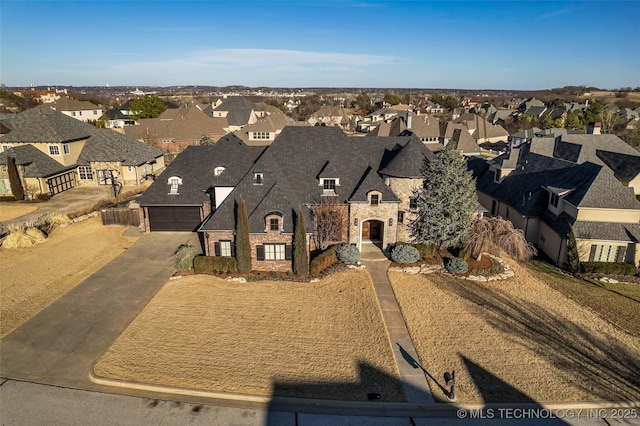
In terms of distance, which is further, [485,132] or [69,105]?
[69,105]

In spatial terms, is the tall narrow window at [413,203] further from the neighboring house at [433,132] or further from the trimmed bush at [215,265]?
the neighboring house at [433,132]

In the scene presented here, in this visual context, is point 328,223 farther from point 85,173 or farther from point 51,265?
point 85,173

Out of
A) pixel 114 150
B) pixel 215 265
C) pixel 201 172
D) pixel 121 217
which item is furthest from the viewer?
pixel 114 150

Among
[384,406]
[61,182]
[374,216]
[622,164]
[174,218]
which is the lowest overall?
[384,406]

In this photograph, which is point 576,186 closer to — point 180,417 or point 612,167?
point 612,167

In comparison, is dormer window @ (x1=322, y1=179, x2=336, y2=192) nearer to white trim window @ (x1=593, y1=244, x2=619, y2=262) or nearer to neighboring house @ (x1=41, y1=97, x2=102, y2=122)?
white trim window @ (x1=593, y1=244, x2=619, y2=262)

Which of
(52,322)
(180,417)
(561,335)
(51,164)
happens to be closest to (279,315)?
(180,417)

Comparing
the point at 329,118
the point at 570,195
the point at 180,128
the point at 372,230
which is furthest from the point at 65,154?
the point at 329,118

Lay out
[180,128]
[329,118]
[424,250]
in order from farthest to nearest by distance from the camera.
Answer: [329,118], [180,128], [424,250]
